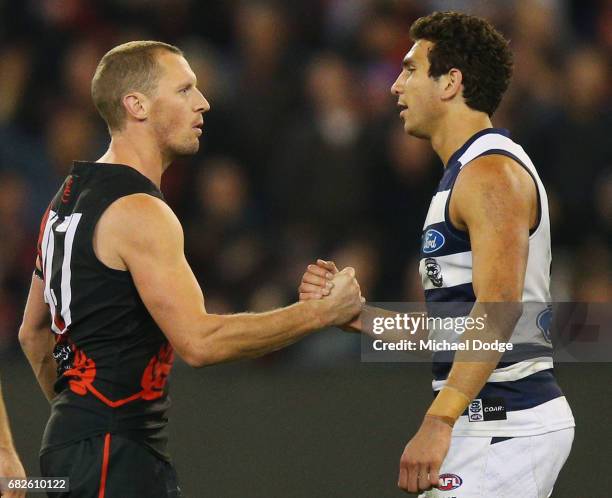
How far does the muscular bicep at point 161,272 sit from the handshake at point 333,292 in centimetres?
55

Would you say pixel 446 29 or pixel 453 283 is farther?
pixel 446 29

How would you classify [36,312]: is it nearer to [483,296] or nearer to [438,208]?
[438,208]

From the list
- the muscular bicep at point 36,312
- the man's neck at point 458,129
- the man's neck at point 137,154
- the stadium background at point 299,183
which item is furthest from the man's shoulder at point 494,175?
the stadium background at point 299,183

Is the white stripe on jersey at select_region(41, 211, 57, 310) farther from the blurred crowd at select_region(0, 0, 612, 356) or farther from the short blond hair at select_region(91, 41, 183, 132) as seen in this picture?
the blurred crowd at select_region(0, 0, 612, 356)

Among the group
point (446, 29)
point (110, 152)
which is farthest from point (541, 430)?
point (110, 152)

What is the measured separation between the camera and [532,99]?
779 centimetres

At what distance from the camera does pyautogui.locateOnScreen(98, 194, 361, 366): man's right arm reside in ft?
12.6

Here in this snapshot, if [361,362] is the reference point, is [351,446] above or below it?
below

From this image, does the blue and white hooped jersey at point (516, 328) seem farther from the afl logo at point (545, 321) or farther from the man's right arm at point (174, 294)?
the man's right arm at point (174, 294)

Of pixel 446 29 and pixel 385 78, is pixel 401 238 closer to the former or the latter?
pixel 385 78

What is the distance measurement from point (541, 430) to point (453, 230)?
2.40 ft

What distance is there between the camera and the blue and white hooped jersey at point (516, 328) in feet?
13.0

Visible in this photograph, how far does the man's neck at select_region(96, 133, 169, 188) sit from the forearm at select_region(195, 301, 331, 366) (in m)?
0.61

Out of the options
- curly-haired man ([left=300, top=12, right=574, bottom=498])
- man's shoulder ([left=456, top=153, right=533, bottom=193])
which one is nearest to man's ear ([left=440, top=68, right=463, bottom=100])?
curly-haired man ([left=300, top=12, right=574, bottom=498])
